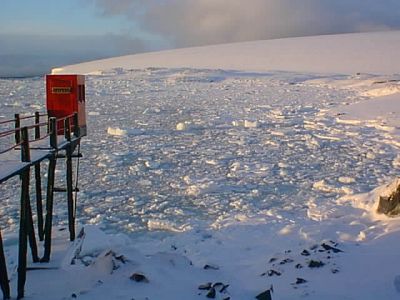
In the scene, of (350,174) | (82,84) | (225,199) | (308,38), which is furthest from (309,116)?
(308,38)

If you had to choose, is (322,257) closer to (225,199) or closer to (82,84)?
(225,199)

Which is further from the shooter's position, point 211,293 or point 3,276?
point 211,293

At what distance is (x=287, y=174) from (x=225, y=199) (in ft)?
5.26

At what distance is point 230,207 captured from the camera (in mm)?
7129

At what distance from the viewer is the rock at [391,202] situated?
6.27 meters

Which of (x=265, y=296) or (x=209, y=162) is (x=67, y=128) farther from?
(x=209, y=162)

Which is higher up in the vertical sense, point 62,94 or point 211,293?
point 62,94

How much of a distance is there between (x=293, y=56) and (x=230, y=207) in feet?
107

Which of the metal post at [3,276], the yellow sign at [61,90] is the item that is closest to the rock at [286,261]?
the metal post at [3,276]

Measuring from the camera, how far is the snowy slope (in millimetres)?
33969

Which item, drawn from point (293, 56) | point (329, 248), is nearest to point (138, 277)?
point (329, 248)

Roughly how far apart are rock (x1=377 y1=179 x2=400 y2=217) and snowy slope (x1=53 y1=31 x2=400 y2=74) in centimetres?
2632

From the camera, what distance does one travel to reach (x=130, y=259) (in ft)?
16.8

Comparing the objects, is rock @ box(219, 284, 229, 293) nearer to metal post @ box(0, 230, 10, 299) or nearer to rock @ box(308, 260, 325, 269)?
rock @ box(308, 260, 325, 269)
